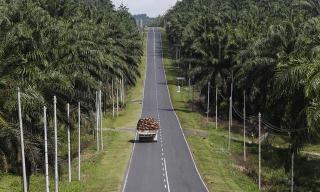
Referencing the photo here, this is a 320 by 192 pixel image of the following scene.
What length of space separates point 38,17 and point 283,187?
2859 centimetres

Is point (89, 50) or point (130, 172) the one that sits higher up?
point (89, 50)

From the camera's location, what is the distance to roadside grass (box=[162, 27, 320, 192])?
53.9m

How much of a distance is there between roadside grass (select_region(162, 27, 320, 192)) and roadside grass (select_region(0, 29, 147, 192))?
8070mm

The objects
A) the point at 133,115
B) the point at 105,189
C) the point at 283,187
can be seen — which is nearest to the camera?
the point at 105,189

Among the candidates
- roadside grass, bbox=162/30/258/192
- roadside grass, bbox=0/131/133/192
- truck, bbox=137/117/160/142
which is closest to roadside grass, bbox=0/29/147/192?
roadside grass, bbox=0/131/133/192

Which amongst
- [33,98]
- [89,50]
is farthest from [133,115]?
[33,98]

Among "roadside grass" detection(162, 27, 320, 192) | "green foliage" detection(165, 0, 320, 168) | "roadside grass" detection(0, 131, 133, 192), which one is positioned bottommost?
"roadside grass" detection(162, 27, 320, 192)

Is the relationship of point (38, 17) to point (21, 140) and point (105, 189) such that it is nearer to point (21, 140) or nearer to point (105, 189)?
point (105, 189)

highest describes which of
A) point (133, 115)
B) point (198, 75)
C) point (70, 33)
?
point (70, 33)

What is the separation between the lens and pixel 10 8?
191 feet

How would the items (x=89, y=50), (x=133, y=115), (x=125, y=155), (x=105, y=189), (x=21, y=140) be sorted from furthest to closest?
(x=133, y=115) < (x=125, y=155) < (x=89, y=50) < (x=105, y=189) < (x=21, y=140)

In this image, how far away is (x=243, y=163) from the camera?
212 ft

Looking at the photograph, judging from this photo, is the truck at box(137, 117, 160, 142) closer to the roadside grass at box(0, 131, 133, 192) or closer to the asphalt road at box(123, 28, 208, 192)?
the asphalt road at box(123, 28, 208, 192)

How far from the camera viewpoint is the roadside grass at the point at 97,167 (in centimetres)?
4781
